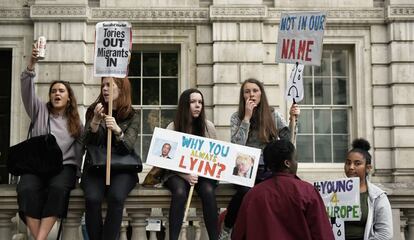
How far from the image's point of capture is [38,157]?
6.47 meters

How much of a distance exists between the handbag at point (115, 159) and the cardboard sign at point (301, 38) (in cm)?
237

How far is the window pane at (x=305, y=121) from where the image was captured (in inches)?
591

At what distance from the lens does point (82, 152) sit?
6.75m

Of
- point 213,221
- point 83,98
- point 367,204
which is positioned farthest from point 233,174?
point 83,98

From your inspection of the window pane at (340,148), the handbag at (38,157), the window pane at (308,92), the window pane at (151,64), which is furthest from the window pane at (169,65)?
the handbag at (38,157)

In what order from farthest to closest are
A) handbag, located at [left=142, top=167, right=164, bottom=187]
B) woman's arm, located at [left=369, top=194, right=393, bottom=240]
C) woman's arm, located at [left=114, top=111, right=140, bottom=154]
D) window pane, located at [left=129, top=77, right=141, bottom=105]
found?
window pane, located at [left=129, top=77, right=141, bottom=105] < handbag, located at [left=142, top=167, right=164, bottom=187] < woman's arm, located at [left=114, top=111, right=140, bottom=154] < woman's arm, located at [left=369, top=194, right=393, bottom=240]

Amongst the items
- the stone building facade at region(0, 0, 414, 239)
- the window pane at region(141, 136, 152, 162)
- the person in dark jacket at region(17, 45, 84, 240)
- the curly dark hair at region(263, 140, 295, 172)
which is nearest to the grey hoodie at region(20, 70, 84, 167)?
the person in dark jacket at region(17, 45, 84, 240)

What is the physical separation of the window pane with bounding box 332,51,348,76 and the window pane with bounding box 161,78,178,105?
11.9ft

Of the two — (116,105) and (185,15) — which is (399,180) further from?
(116,105)

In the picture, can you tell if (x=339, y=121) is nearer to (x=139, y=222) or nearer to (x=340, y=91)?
(x=340, y=91)

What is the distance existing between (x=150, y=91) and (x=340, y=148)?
4.46 meters

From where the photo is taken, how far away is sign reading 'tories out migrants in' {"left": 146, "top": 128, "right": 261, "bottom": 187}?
668 centimetres

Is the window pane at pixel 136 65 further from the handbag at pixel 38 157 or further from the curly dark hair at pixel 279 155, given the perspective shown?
the curly dark hair at pixel 279 155

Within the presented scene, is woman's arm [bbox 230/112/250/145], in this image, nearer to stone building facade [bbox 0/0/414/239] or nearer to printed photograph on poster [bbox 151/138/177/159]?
printed photograph on poster [bbox 151/138/177/159]
